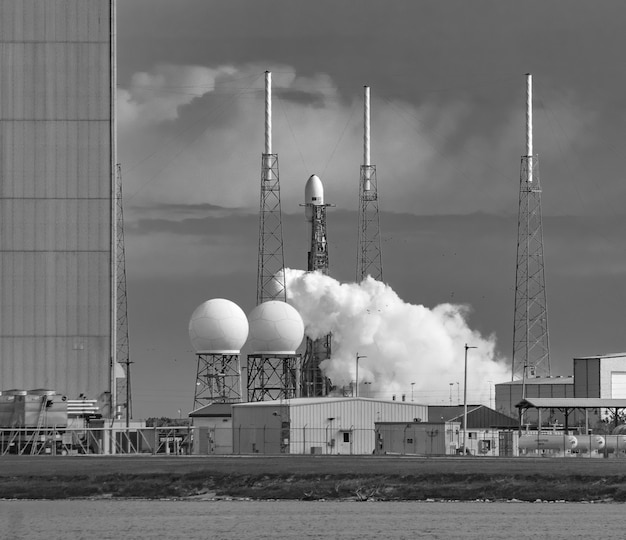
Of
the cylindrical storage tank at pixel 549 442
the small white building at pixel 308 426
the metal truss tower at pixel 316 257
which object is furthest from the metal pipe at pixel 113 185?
the metal truss tower at pixel 316 257

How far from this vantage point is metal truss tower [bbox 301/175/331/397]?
454ft

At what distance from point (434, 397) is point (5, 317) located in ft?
182

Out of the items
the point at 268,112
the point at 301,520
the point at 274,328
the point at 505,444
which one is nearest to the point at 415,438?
the point at 505,444

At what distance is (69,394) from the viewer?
94062 millimetres

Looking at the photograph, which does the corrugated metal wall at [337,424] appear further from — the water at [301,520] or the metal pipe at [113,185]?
the water at [301,520]

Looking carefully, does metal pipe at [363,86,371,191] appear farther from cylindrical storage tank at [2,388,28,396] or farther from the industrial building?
cylindrical storage tank at [2,388,28,396]

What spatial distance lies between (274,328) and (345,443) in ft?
96.4

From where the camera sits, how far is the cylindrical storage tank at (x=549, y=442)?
96688mm

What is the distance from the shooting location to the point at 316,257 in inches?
5468

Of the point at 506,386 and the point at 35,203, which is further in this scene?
the point at 506,386

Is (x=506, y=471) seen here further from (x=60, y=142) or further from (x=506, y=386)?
(x=506, y=386)

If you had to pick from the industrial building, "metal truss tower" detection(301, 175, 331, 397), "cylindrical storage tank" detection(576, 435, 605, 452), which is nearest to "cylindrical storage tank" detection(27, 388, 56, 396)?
"cylindrical storage tank" detection(576, 435, 605, 452)

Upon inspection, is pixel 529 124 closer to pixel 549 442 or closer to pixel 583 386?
pixel 583 386

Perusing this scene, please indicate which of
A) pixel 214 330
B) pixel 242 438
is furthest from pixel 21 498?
pixel 214 330
